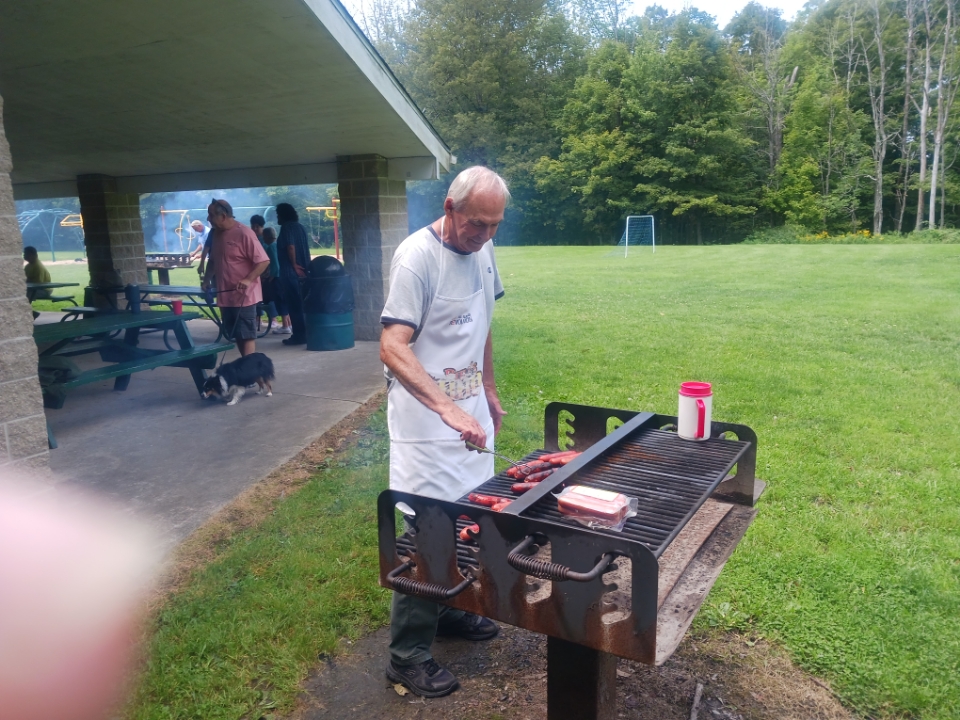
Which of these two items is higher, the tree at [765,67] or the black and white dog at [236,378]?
the tree at [765,67]

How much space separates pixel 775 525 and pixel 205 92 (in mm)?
5871

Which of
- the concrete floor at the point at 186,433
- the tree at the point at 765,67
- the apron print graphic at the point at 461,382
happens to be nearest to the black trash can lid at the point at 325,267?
the concrete floor at the point at 186,433

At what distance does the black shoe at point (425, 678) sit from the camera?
2.83m

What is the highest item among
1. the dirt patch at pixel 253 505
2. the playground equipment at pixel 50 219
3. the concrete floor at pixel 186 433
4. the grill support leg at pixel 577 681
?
the playground equipment at pixel 50 219

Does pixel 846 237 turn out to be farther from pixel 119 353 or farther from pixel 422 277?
pixel 422 277

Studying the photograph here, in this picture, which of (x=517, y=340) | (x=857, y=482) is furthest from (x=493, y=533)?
(x=517, y=340)

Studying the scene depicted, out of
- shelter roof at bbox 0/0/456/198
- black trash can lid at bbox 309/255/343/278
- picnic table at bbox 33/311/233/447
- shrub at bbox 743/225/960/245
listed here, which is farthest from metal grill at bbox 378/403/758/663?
shrub at bbox 743/225/960/245

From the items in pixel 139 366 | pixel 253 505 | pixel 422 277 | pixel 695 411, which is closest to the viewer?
pixel 422 277

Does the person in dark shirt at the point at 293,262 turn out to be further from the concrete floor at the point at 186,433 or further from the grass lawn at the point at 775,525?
the grass lawn at the point at 775,525

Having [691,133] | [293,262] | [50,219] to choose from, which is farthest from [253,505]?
[50,219]

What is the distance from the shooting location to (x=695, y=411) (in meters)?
2.67

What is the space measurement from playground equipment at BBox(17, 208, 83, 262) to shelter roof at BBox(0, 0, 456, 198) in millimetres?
30365

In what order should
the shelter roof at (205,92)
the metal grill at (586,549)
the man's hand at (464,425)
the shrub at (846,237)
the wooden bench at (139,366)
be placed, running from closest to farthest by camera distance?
1. the metal grill at (586,549)
2. the man's hand at (464,425)
3. the shelter roof at (205,92)
4. the wooden bench at (139,366)
5. the shrub at (846,237)

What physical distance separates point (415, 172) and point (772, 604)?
21.7ft
